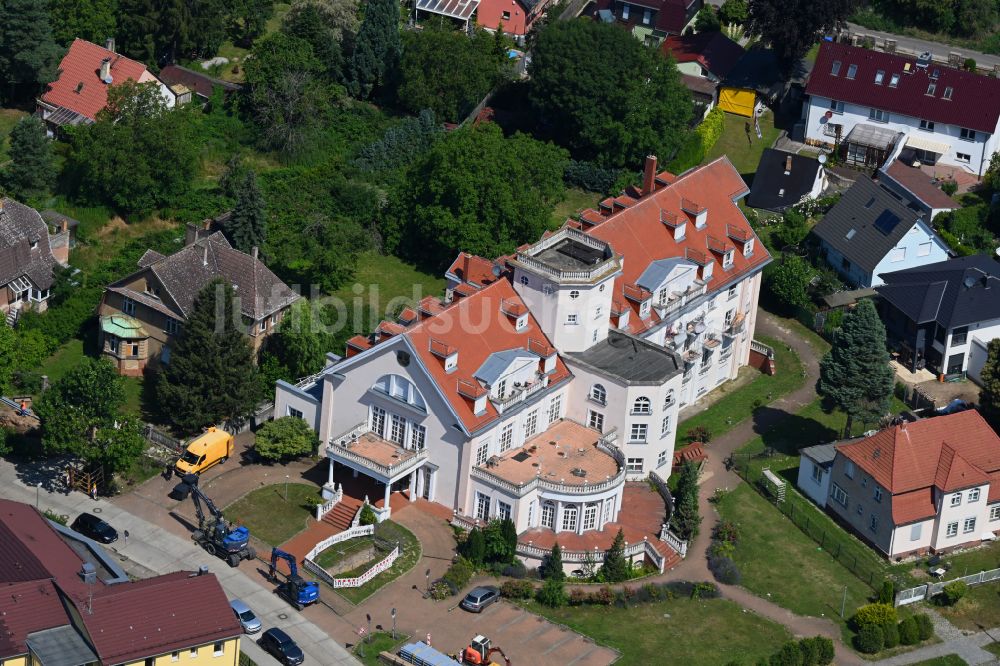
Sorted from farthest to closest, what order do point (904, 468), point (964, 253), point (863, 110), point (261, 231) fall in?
point (863, 110) → point (964, 253) → point (261, 231) → point (904, 468)

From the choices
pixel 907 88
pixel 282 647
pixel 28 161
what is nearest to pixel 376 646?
pixel 282 647

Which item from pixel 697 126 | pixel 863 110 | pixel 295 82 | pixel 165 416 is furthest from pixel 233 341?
pixel 863 110

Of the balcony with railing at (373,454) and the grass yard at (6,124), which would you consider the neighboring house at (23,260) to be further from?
the balcony with railing at (373,454)

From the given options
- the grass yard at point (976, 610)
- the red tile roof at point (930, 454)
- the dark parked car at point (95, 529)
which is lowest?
the grass yard at point (976, 610)

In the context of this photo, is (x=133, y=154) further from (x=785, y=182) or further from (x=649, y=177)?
(x=785, y=182)

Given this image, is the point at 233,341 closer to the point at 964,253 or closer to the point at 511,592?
the point at 511,592

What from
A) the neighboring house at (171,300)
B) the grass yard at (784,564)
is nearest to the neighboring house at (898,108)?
the grass yard at (784,564)
